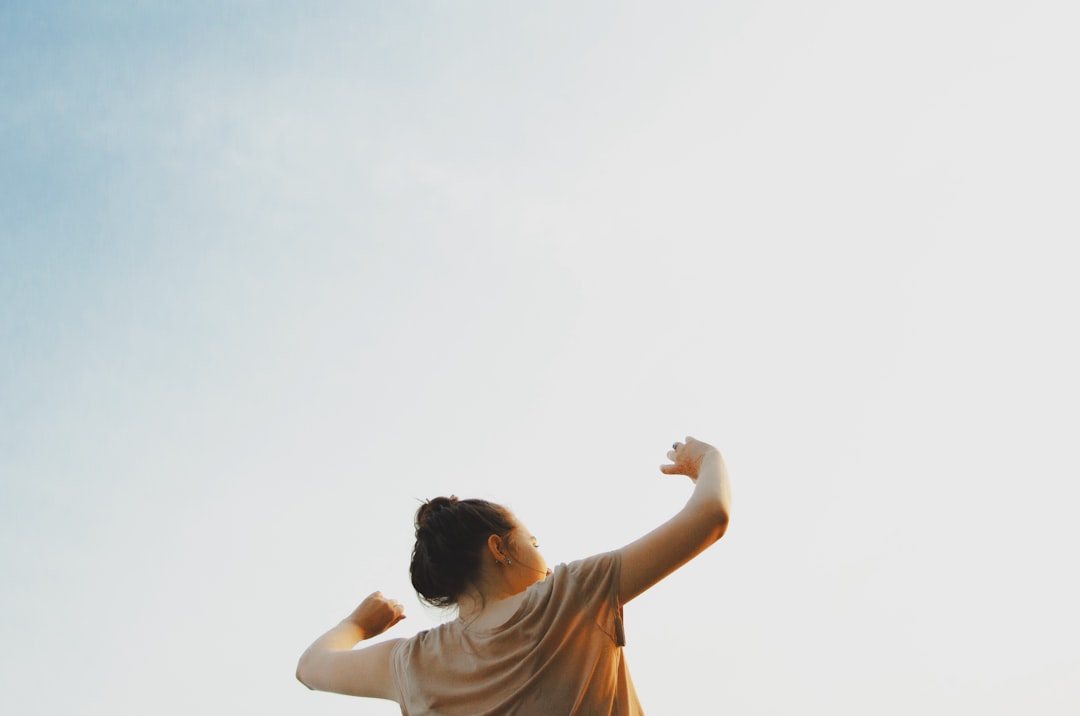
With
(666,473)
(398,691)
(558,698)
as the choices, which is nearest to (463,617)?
(398,691)

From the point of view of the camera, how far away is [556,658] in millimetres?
2619

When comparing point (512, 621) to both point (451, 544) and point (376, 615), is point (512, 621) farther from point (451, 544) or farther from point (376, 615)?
point (376, 615)

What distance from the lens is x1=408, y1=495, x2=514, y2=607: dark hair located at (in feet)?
9.75

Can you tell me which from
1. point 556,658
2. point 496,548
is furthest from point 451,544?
point 556,658

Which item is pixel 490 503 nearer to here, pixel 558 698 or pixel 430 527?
pixel 430 527

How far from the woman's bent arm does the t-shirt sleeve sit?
2.61ft

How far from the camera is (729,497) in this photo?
254 centimetres

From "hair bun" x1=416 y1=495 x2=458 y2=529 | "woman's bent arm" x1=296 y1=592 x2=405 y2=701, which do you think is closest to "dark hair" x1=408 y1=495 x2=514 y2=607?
"hair bun" x1=416 y1=495 x2=458 y2=529

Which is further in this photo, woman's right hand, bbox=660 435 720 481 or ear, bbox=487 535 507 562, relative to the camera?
ear, bbox=487 535 507 562

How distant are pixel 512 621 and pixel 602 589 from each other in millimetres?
321

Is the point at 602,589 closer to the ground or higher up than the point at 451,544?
closer to the ground

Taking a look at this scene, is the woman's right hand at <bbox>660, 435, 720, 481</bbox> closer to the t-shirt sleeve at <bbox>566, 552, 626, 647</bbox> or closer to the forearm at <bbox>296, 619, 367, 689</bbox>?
the t-shirt sleeve at <bbox>566, 552, 626, 647</bbox>

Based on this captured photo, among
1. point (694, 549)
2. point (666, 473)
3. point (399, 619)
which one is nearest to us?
point (694, 549)

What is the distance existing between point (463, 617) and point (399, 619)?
23.5 inches
